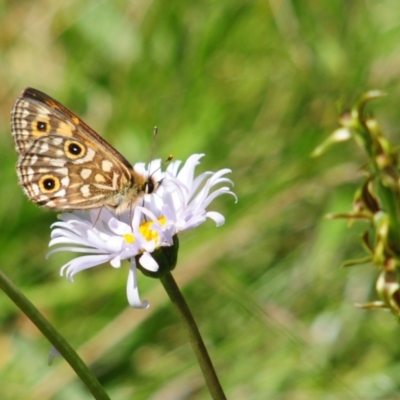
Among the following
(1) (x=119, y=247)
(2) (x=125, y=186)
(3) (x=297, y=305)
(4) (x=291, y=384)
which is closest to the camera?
(1) (x=119, y=247)

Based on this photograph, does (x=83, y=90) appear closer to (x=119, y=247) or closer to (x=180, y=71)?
(x=180, y=71)

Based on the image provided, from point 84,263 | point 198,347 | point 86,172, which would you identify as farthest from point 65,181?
point 198,347

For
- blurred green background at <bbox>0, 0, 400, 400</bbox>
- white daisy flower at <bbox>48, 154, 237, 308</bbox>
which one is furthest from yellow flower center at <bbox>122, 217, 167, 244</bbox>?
blurred green background at <bbox>0, 0, 400, 400</bbox>

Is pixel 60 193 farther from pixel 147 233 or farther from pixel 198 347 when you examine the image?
pixel 198 347

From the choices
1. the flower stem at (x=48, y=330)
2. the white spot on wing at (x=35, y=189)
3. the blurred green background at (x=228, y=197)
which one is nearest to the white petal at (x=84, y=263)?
the flower stem at (x=48, y=330)

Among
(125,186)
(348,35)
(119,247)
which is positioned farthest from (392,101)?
(119,247)

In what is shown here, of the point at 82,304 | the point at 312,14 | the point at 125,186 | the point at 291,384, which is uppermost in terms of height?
the point at 125,186

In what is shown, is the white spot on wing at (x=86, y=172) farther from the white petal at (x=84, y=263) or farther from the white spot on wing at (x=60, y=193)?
the white petal at (x=84, y=263)
